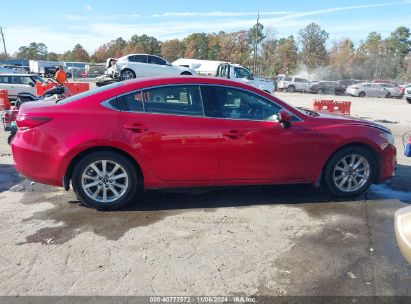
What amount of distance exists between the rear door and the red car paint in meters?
0.01

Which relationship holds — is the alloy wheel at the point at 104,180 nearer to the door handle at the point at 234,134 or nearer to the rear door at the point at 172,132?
the rear door at the point at 172,132

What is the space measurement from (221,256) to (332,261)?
3.42ft

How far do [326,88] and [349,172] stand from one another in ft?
118

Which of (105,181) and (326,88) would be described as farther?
(326,88)

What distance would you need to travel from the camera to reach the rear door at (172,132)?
4477 mm

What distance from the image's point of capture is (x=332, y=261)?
11.6ft

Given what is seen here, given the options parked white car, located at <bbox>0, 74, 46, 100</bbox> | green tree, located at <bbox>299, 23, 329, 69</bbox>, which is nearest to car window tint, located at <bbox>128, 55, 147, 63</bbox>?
parked white car, located at <bbox>0, 74, 46, 100</bbox>

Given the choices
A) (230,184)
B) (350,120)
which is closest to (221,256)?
(230,184)

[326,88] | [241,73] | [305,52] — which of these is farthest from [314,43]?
[241,73]

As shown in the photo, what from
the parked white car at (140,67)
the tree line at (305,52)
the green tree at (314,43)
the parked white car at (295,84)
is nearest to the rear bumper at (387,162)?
the parked white car at (140,67)

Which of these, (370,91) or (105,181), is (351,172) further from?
(370,91)

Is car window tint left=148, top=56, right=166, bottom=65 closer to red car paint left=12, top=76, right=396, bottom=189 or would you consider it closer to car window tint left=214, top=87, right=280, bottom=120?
red car paint left=12, top=76, right=396, bottom=189

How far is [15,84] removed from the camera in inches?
717

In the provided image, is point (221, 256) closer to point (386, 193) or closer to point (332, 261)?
point (332, 261)
